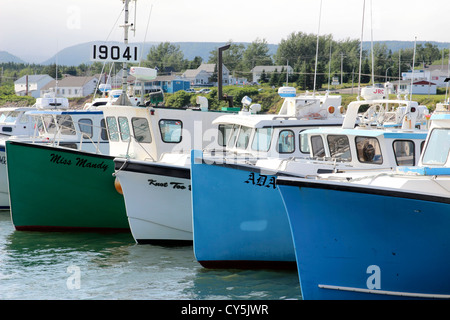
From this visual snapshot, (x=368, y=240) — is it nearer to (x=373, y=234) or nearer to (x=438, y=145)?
(x=373, y=234)

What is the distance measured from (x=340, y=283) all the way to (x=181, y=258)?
16.4ft

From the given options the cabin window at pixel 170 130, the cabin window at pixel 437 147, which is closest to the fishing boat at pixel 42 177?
the cabin window at pixel 170 130

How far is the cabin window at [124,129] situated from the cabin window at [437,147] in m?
8.11

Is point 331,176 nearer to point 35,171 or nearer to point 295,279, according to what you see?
point 295,279

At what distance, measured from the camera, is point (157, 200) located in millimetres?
14516

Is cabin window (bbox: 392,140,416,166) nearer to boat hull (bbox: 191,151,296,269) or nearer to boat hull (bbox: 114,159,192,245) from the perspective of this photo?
boat hull (bbox: 191,151,296,269)

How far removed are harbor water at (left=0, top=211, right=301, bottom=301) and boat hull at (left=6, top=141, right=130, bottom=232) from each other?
4.20 feet

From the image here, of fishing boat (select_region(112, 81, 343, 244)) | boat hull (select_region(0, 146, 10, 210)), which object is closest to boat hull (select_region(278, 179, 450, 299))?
fishing boat (select_region(112, 81, 343, 244))

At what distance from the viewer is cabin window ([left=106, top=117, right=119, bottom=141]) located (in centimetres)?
1683

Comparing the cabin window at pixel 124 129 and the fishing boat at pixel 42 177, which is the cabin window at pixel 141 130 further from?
the fishing boat at pixel 42 177

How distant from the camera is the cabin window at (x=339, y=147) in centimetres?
1272

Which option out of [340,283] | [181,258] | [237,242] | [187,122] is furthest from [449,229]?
[187,122]

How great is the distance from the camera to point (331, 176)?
33.8 ft
